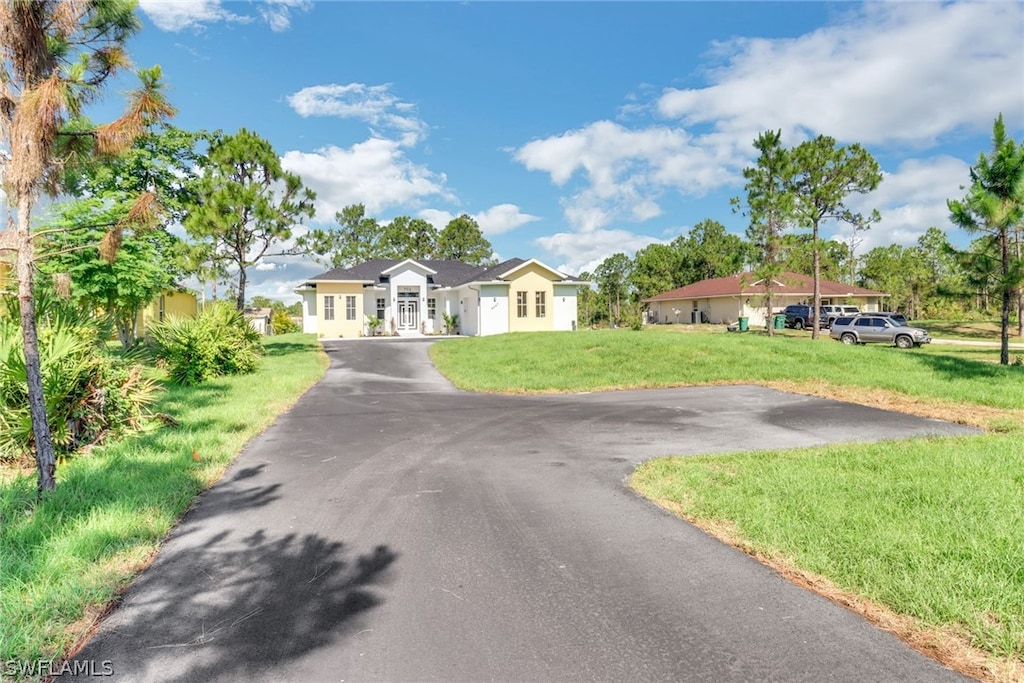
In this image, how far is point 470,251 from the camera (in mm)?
67812

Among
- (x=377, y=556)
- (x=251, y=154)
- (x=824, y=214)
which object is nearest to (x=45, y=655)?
(x=377, y=556)

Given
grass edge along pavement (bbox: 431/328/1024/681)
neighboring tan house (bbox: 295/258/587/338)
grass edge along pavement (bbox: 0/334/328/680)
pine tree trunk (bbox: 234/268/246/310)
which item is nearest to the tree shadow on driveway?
grass edge along pavement (bbox: 0/334/328/680)

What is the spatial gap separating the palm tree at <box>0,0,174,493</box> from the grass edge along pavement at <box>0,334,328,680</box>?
64 cm

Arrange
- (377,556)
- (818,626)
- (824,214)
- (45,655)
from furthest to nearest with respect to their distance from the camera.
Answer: (824,214) < (377,556) < (818,626) < (45,655)

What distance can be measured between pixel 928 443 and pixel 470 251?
6298 centimetres

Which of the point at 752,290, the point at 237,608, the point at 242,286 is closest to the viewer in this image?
the point at 237,608

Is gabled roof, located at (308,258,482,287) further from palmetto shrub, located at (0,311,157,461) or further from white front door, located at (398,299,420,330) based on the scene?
palmetto shrub, located at (0,311,157,461)

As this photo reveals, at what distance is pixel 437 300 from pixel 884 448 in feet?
112

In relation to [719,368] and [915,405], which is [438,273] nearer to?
[719,368]

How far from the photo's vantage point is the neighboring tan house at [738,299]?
41.1 metres

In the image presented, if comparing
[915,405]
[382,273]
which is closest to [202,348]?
[915,405]

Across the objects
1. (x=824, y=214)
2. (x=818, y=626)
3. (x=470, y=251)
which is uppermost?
(x=470, y=251)

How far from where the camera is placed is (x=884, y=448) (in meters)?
6.89

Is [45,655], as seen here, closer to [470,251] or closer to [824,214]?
[824,214]
